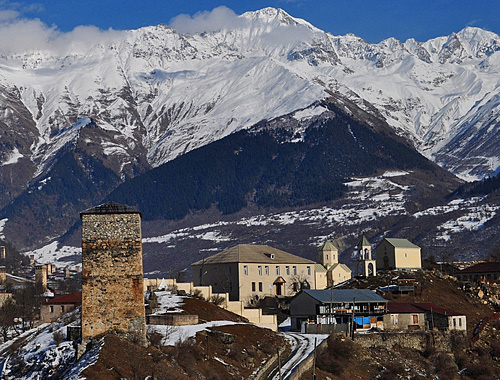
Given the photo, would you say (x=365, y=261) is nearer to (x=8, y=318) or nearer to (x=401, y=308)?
(x=401, y=308)

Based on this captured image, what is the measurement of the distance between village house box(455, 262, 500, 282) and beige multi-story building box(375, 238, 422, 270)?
5.92 m

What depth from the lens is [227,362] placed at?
2352 inches

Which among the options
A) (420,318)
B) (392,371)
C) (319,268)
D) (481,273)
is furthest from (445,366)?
(319,268)

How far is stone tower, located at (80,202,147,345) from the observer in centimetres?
5569

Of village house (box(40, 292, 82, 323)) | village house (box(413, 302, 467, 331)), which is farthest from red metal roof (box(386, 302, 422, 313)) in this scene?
village house (box(40, 292, 82, 323))

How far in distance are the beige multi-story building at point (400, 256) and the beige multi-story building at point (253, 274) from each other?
12128 mm

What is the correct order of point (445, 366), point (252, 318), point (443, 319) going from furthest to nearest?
point (443, 319), point (252, 318), point (445, 366)

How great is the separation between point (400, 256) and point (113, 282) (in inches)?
3622

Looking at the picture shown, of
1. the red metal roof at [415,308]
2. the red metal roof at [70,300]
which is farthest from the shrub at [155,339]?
the red metal roof at [415,308]

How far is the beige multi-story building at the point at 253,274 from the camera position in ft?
417

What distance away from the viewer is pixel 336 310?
97250 mm

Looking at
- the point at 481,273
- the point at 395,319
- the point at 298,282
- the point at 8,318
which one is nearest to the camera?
the point at 395,319

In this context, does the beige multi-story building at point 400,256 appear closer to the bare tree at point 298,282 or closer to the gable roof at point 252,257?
the gable roof at point 252,257

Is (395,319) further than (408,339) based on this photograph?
Yes
